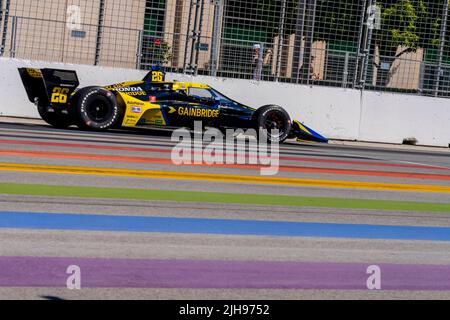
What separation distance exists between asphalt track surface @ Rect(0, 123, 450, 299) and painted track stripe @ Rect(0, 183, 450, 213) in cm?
2

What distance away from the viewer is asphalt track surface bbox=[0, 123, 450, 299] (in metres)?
5.61

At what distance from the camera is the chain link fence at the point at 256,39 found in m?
18.5

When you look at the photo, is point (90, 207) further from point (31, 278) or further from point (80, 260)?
point (31, 278)

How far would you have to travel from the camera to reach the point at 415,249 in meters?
7.16

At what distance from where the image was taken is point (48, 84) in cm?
1545

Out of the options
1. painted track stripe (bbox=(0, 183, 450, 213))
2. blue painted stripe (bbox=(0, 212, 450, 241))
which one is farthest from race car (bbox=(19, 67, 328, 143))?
blue painted stripe (bbox=(0, 212, 450, 241))

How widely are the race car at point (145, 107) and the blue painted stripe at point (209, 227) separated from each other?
8.36 m

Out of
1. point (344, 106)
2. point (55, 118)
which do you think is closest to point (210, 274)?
point (55, 118)

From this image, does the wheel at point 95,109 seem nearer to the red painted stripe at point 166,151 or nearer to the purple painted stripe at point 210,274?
the red painted stripe at point 166,151

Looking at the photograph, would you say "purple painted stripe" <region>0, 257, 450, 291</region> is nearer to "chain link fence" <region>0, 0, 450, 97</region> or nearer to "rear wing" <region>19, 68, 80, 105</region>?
"rear wing" <region>19, 68, 80, 105</region>

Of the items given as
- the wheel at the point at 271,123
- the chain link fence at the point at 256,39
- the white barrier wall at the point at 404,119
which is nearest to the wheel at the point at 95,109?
the wheel at the point at 271,123
